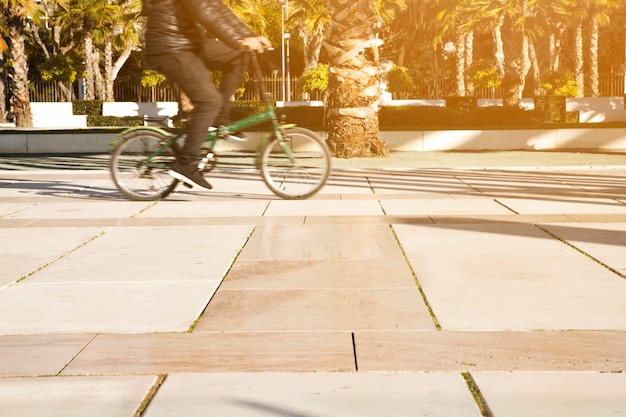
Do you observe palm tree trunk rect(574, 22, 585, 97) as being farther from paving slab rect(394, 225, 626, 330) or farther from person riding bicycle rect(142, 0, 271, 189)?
paving slab rect(394, 225, 626, 330)

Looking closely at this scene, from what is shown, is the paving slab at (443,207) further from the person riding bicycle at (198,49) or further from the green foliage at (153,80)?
the green foliage at (153,80)

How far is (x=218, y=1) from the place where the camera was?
9297mm

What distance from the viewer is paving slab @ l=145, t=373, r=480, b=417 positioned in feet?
11.2

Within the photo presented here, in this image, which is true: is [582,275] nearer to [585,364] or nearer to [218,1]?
[585,364]

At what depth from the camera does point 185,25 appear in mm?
9273

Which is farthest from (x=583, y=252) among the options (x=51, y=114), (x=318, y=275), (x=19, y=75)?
(x=51, y=114)

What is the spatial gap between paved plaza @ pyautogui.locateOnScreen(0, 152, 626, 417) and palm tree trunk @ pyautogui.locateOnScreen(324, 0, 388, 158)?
757 centimetres

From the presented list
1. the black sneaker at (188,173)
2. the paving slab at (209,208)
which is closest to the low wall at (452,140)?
the paving slab at (209,208)

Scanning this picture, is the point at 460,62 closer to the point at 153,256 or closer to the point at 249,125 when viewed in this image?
the point at 249,125

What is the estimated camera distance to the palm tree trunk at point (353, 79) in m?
17.6

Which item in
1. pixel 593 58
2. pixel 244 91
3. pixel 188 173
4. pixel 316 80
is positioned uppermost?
pixel 593 58

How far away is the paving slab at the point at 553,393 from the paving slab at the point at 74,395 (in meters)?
1.20

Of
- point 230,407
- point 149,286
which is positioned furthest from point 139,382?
point 149,286

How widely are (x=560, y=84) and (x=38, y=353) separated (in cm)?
4791
